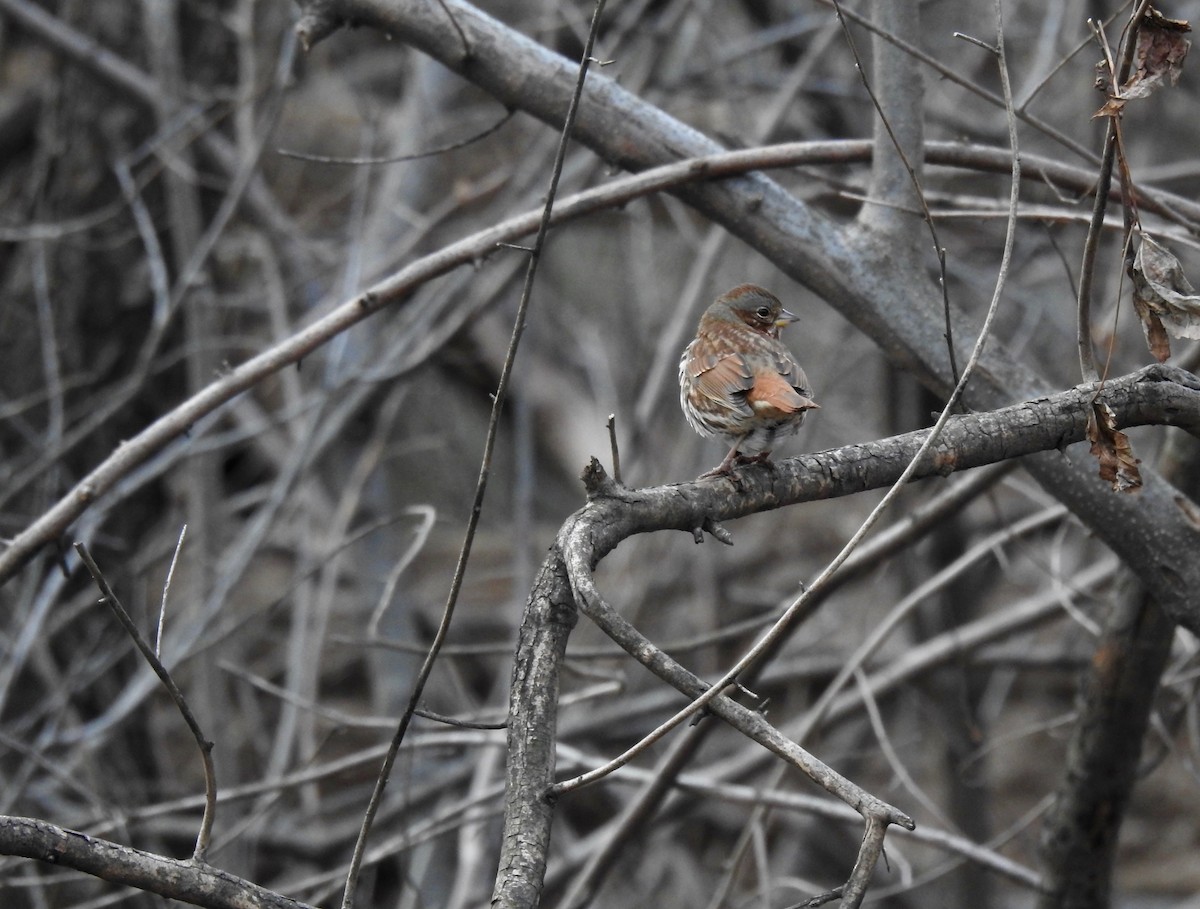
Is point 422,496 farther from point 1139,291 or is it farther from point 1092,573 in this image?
point 1139,291

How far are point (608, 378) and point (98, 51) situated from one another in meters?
2.94

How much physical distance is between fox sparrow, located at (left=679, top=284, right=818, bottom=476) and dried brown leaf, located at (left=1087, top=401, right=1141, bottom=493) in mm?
683

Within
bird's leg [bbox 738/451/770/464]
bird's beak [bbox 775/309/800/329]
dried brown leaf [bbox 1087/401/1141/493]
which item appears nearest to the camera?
dried brown leaf [bbox 1087/401/1141/493]

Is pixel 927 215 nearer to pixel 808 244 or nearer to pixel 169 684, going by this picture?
pixel 808 244

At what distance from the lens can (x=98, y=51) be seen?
5855mm

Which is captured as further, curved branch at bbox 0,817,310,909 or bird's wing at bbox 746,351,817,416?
bird's wing at bbox 746,351,817,416

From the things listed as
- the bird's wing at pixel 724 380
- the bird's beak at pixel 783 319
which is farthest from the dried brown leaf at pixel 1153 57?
the bird's beak at pixel 783 319

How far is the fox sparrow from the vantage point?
9.30ft

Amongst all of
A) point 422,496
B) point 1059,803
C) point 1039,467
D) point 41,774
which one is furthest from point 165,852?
point 1039,467

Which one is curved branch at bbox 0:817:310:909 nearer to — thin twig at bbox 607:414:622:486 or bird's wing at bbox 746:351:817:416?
thin twig at bbox 607:414:622:486

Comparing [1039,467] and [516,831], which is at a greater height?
[1039,467]

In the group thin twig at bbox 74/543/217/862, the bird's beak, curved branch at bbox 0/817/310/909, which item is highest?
the bird's beak

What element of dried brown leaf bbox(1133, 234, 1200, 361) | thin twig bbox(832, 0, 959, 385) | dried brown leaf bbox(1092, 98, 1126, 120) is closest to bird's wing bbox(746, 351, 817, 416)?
thin twig bbox(832, 0, 959, 385)

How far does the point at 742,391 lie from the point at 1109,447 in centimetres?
94
